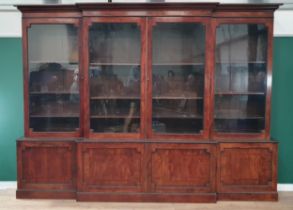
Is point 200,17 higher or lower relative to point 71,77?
higher

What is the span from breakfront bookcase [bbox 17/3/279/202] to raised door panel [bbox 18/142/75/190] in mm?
12

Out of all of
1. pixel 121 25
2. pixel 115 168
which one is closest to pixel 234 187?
pixel 115 168

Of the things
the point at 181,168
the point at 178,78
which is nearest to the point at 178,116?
the point at 178,78

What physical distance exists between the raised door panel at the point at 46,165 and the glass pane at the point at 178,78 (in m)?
1.16

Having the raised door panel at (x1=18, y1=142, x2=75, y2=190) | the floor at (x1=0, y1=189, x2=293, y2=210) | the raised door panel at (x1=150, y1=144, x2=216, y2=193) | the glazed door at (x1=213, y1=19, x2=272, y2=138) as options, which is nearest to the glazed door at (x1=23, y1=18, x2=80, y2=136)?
the raised door panel at (x1=18, y1=142, x2=75, y2=190)

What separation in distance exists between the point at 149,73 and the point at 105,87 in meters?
0.59

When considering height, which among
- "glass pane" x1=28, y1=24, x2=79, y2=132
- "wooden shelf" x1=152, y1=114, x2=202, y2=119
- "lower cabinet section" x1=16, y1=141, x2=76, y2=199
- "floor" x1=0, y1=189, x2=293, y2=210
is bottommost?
"floor" x1=0, y1=189, x2=293, y2=210

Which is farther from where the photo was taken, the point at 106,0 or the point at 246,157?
the point at 106,0

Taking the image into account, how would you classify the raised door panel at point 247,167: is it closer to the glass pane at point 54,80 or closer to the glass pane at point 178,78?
the glass pane at point 178,78

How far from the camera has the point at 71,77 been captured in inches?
163

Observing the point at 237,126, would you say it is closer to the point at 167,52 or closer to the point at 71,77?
the point at 167,52

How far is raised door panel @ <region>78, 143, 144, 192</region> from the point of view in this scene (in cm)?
395

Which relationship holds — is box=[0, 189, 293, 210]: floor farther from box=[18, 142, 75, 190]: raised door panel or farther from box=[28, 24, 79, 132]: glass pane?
box=[28, 24, 79, 132]: glass pane

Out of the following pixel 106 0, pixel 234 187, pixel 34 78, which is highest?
pixel 106 0
